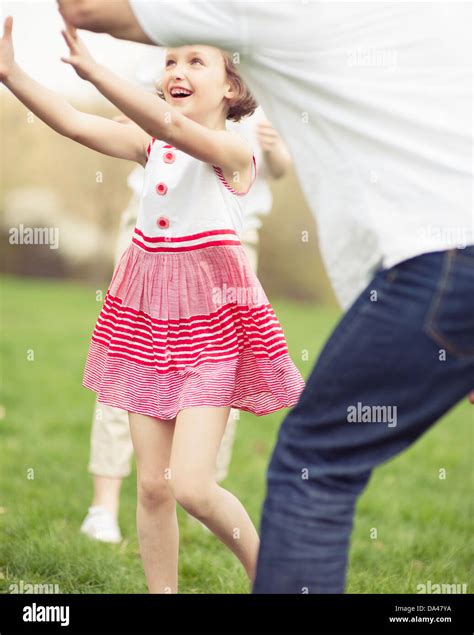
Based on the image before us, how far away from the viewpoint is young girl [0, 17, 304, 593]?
8.31ft

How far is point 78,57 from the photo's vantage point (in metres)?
1.97

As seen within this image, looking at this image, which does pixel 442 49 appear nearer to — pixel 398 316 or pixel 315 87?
pixel 315 87

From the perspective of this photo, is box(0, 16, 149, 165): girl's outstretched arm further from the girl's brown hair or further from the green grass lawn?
the green grass lawn

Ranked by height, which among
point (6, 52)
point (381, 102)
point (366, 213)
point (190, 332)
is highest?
point (6, 52)

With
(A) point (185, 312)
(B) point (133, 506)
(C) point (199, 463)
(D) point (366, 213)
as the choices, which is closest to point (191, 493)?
(C) point (199, 463)

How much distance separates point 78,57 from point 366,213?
0.67 metres

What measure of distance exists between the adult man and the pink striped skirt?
69 cm

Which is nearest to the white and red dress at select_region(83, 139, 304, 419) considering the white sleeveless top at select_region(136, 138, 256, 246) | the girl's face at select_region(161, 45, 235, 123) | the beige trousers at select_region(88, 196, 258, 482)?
the white sleeveless top at select_region(136, 138, 256, 246)

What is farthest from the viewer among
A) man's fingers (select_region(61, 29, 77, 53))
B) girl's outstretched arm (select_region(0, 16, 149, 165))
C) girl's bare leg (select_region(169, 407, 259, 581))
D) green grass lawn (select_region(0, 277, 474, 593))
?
green grass lawn (select_region(0, 277, 474, 593))

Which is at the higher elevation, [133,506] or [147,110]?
[147,110]

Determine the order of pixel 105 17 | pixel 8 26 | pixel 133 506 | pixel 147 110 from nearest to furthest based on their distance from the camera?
pixel 105 17 < pixel 147 110 < pixel 8 26 < pixel 133 506

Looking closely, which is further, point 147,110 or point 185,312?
point 185,312

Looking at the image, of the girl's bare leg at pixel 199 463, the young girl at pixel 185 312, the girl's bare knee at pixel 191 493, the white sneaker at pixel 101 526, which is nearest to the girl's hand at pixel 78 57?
the young girl at pixel 185 312

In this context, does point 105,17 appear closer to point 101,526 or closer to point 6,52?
point 6,52
